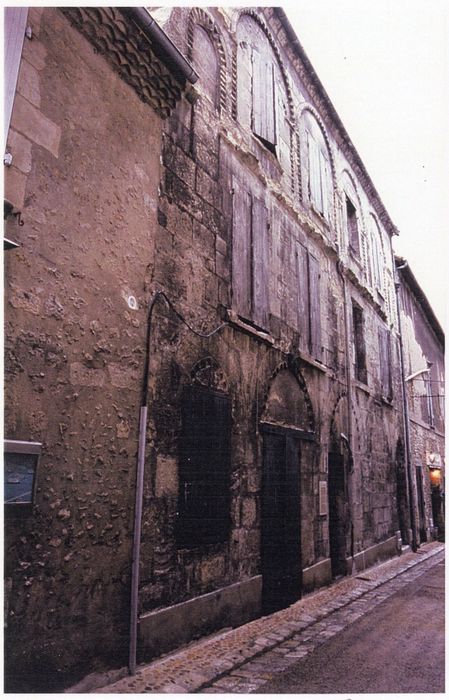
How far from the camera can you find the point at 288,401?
715 cm

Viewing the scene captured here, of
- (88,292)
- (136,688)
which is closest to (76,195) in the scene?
(88,292)

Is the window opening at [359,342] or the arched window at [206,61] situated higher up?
the arched window at [206,61]

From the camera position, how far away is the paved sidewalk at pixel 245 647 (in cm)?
373

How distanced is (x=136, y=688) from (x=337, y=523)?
579cm

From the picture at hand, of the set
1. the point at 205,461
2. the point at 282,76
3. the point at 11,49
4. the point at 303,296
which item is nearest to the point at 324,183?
Result: the point at 282,76

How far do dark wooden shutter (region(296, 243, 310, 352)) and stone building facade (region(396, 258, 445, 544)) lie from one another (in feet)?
21.5

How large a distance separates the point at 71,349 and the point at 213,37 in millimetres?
4884

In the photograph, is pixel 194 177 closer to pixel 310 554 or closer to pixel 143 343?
pixel 143 343

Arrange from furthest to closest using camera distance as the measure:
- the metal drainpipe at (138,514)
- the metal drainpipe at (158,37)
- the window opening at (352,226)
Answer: the window opening at (352,226), the metal drainpipe at (158,37), the metal drainpipe at (138,514)

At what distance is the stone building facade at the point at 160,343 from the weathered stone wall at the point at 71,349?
0.6 inches

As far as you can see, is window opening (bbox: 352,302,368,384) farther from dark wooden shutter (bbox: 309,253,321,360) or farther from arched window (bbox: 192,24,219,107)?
arched window (bbox: 192,24,219,107)

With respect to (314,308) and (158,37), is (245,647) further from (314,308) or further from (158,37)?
(158,37)

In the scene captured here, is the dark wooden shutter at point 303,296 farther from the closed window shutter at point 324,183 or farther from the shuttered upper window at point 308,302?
the closed window shutter at point 324,183

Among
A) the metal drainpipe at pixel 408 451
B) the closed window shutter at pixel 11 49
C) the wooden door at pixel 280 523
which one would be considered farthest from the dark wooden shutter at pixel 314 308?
the metal drainpipe at pixel 408 451
